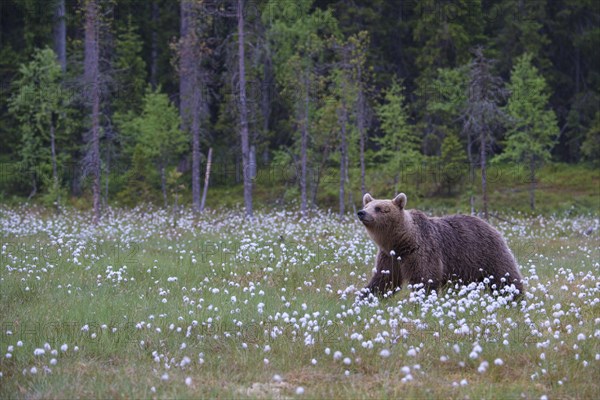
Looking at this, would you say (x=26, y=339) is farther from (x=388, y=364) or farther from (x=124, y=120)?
(x=124, y=120)

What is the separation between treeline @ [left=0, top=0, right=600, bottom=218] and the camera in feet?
102

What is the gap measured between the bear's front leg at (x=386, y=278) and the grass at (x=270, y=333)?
1.64 ft

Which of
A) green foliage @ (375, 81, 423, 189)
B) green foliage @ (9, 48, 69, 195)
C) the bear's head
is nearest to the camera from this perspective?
the bear's head

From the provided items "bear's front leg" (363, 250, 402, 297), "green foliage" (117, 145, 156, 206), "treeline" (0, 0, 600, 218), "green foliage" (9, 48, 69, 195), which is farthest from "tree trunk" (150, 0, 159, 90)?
"bear's front leg" (363, 250, 402, 297)

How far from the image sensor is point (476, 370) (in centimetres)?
725

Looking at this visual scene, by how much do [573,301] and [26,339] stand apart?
827cm

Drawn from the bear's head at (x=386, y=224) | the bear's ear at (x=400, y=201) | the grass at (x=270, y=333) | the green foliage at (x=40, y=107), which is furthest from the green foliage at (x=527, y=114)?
the bear's head at (x=386, y=224)

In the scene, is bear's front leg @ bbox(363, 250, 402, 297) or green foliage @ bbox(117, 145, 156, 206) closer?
bear's front leg @ bbox(363, 250, 402, 297)

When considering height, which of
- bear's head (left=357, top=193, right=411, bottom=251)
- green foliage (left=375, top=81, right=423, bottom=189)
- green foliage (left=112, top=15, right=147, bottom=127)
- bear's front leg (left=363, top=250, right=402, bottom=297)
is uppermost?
green foliage (left=112, top=15, right=147, bottom=127)

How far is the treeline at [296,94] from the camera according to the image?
30984mm

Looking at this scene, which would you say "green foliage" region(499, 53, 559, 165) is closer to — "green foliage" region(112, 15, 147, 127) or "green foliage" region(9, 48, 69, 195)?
"green foliage" region(112, 15, 147, 127)

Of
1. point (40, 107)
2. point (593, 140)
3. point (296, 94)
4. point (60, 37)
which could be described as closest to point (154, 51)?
point (60, 37)

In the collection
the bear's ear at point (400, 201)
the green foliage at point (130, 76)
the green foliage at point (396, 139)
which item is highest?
the green foliage at point (130, 76)

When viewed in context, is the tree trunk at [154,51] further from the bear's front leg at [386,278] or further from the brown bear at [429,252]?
the bear's front leg at [386,278]
